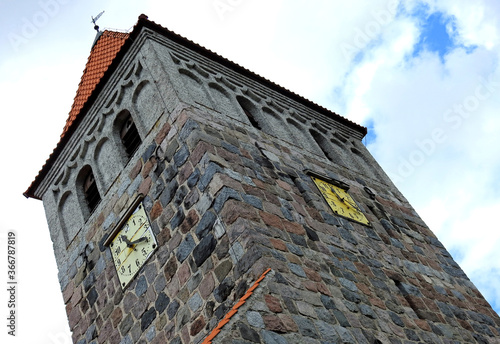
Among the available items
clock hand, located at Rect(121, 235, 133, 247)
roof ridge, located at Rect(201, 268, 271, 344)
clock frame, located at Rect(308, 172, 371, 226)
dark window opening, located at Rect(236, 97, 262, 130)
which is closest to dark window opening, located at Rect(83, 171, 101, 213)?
clock hand, located at Rect(121, 235, 133, 247)

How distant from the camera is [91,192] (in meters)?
9.64

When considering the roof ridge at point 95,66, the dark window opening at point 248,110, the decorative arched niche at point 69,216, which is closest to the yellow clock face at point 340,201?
→ the dark window opening at point 248,110

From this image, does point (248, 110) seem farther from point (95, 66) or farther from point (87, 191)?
point (95, 66)

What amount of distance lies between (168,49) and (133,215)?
2938 millimetres

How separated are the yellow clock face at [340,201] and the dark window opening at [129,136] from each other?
2585 millimetres

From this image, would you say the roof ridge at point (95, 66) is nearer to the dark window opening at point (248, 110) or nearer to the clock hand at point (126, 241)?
the dark window opening at point (248, 110)

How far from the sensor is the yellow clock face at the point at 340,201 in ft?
28.1

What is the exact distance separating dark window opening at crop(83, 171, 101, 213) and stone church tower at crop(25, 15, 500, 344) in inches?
1.4

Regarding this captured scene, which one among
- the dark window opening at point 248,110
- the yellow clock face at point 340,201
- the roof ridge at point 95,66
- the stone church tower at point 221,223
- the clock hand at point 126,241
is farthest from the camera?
the roof ridge at point 95,66

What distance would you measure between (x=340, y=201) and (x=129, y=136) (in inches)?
126

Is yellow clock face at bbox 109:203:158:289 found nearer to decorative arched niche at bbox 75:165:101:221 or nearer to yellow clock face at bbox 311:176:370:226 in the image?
decorative arched niche at bbox 75:165:101:221

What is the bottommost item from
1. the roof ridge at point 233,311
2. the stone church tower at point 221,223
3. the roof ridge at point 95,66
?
the roof ridge at point 233,311

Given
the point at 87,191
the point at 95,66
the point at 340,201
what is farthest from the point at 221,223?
the point at 95,66

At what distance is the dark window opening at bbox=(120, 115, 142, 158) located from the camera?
9039 mm
